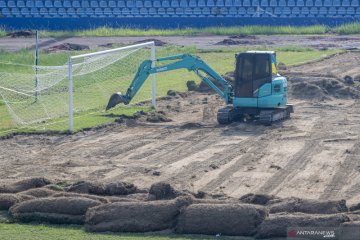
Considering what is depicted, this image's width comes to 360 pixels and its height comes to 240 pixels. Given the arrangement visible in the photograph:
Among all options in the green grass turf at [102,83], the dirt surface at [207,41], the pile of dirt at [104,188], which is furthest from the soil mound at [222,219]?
the dirt surface at [207,41]

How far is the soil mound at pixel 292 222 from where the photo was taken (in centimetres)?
1380

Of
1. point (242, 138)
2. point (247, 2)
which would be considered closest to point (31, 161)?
point (242, 138)

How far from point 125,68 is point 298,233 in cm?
2110

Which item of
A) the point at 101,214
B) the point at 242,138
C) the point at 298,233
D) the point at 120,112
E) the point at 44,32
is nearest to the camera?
the point at 298,233

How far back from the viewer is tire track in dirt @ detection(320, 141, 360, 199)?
684 inches

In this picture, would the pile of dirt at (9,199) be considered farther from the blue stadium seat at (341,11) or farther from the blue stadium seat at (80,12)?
the blue stadium seat at (80,12)

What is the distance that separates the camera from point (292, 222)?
1395cm

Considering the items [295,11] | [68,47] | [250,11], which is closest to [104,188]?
[68,47]

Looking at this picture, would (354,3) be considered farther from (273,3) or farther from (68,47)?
(68,47)

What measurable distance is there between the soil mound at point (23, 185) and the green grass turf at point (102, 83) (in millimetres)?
6886

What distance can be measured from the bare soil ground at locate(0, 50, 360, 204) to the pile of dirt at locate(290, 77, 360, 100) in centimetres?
172

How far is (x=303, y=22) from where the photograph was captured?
201 feet

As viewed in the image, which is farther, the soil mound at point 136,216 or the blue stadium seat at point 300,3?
the blue stadium seat at point 300,3

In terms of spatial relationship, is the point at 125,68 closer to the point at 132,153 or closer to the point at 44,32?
the point at 132,153
